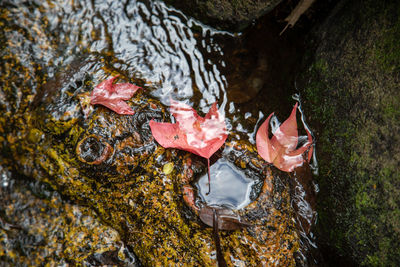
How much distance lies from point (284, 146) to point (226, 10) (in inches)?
47.0

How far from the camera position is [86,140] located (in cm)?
179

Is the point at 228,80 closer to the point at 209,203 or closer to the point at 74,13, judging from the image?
the point at 209,203

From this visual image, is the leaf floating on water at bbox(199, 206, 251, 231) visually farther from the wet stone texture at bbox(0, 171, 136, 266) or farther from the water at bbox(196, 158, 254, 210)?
the wet stone texture at bbox(0, 171, 136, 266)

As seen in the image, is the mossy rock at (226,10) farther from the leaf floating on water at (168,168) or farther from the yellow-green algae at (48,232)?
the yellow-green algae at (48,232)

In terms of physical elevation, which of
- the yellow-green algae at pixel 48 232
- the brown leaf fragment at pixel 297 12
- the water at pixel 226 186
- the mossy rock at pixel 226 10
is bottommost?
the yellow-green algae at pixel 48 232

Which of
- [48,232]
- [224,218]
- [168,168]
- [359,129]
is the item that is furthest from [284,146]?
[48,232]

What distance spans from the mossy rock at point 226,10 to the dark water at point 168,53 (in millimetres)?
66

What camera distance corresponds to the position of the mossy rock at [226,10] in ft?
7.29

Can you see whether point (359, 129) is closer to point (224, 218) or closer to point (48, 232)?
point (224, 218)

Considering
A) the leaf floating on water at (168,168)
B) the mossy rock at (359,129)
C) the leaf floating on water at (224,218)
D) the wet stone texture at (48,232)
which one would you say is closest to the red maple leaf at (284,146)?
the mossy rock at (359,129)

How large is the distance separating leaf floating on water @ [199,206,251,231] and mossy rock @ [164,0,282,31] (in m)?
1.54

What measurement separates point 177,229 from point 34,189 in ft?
3.76

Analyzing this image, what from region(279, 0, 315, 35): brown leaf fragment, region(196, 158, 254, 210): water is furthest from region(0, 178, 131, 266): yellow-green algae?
region(279, 0, 315, 35): brown leaf fragment

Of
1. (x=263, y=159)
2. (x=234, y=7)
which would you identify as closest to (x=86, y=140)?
(x=263, y=159)
